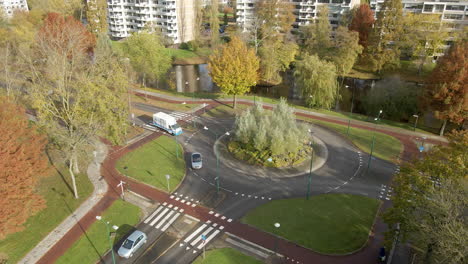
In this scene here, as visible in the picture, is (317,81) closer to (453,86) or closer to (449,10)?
(453,86)

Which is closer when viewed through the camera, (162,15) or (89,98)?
(89,98)

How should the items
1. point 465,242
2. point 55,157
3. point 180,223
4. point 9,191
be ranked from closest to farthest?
point 465,242 < point 9,191 < point 180,223 < point 55,157

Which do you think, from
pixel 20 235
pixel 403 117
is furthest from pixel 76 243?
pixel 403 117

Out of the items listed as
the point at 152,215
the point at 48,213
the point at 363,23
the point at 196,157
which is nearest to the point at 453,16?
the point at 363,23

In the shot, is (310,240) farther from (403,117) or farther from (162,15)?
(162,15)

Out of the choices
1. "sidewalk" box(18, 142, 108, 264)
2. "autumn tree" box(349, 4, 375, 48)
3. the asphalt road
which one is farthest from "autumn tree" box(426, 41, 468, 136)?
"sidewalk" box(18, 142, 108, 264)

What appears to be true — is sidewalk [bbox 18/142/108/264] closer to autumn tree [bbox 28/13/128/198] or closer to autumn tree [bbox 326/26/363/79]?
autumn tree [bbox 28/13/128/198]
